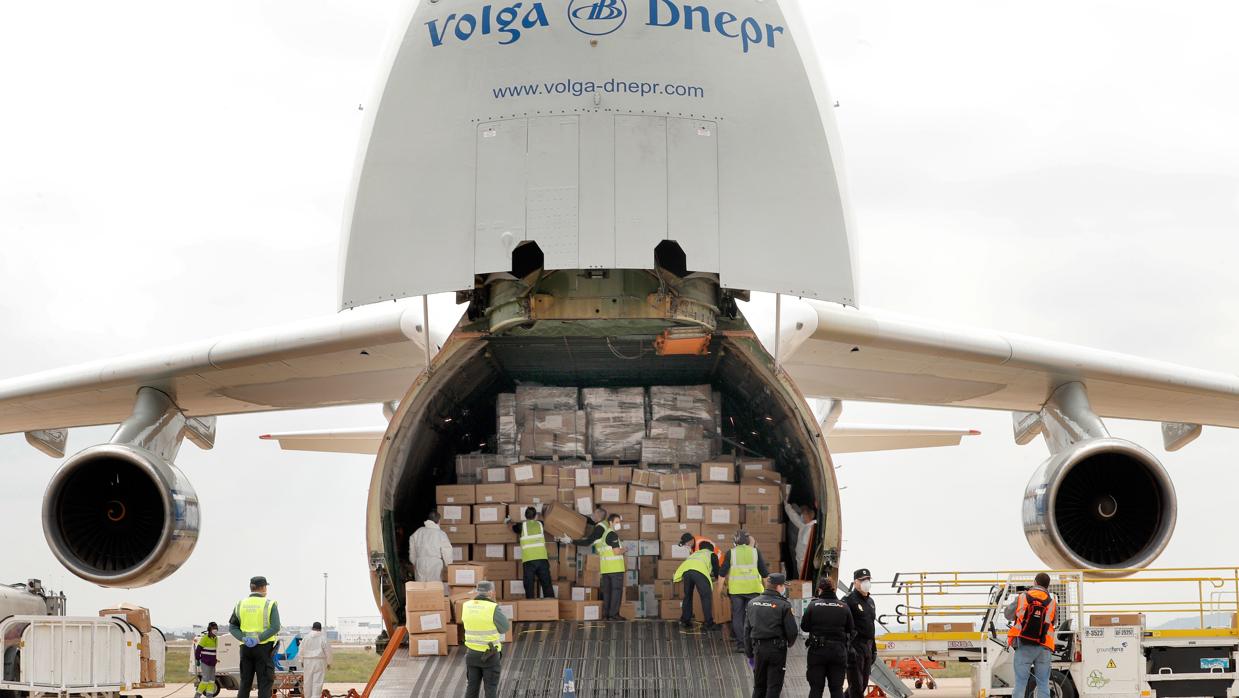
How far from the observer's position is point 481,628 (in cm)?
980

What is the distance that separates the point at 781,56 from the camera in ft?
33.1

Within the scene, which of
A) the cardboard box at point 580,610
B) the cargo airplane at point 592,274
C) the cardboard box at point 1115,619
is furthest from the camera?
the cardboard box at point 1115,619

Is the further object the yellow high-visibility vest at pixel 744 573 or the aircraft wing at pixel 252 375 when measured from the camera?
the aircraft wing at pixel 252 375

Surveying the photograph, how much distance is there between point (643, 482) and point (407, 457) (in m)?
2.63

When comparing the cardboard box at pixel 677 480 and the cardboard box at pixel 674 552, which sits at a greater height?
the cardboard box at pixel 677 480

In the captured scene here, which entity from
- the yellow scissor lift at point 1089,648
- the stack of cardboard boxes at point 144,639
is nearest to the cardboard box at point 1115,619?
the yellow scissor lift at point 1089,648

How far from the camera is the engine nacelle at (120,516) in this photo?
11633 mm

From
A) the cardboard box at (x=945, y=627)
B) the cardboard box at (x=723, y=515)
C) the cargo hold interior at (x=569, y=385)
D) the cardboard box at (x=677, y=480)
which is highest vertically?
the cargo hold interior at (x=569, y=385)

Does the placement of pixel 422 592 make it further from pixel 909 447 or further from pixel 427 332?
pixel 909 447

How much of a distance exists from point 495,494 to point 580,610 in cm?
131

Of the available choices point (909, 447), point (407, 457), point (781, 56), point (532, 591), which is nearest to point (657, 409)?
point (532, 591)

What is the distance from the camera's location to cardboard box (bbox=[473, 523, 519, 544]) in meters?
12.5

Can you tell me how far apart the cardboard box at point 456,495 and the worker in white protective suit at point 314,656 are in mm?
2897

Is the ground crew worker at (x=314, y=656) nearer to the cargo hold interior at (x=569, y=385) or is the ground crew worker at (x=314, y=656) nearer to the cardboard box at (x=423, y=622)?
the cargo hold interior at (x=569, y=385)
